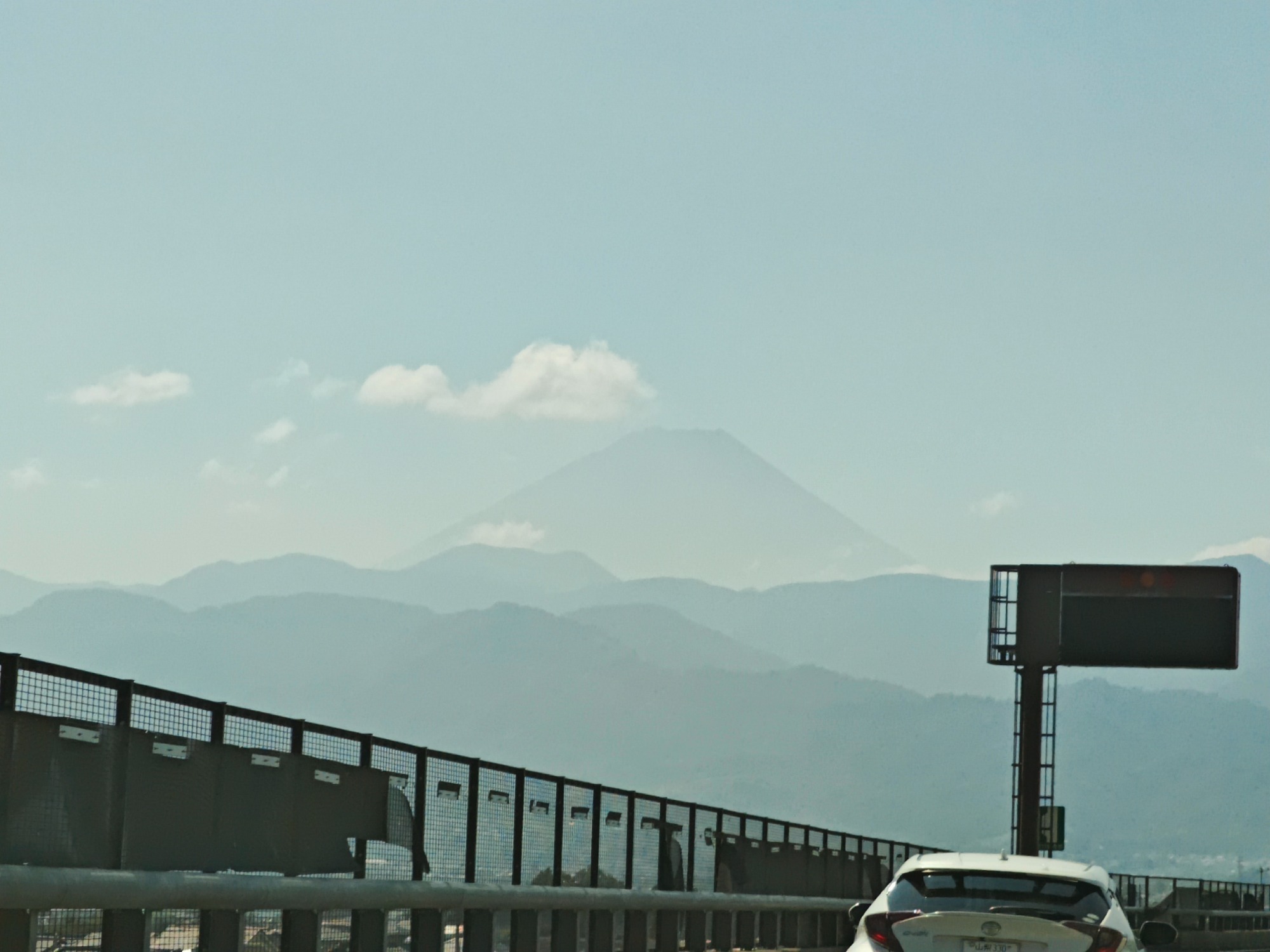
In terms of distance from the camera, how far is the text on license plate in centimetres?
1175

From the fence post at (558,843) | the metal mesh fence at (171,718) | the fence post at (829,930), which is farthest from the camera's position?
the fence post at (829,930)

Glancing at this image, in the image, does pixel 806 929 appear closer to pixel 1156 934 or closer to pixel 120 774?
pixel 1156 934

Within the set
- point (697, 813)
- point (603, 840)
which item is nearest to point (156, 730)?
point (603, 840)

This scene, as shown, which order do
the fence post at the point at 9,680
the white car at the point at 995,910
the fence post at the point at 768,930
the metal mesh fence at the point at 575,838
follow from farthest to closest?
the fence post at the point at 768,930
the metal mesh fence at the point at 575,838
the white car at the point at 995,910
the fence post at the point at 9,680

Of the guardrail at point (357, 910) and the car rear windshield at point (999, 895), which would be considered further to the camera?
the car rear windshield at point (999, 895)

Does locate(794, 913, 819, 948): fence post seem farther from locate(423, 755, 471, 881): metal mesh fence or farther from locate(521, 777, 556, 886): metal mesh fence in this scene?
locate(423, 755, 471, 881): metal mesh fence

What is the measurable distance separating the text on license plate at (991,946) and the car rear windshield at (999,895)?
0.30 m

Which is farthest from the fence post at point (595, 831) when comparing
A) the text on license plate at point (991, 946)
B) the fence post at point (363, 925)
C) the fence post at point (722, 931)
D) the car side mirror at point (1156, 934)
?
the text on license plate at point (991, 946)

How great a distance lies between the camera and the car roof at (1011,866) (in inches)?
492

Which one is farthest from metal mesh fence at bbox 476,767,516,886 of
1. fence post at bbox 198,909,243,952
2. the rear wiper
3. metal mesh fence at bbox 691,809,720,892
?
metal mesh fence at bbox 691,809,720,892

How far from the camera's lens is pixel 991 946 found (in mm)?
11758

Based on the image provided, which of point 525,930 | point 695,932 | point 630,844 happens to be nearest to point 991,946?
point 525,930

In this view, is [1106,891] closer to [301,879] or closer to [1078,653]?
[301,879]

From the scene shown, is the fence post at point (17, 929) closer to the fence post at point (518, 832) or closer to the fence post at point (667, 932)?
the fence post at point (518, 832)
